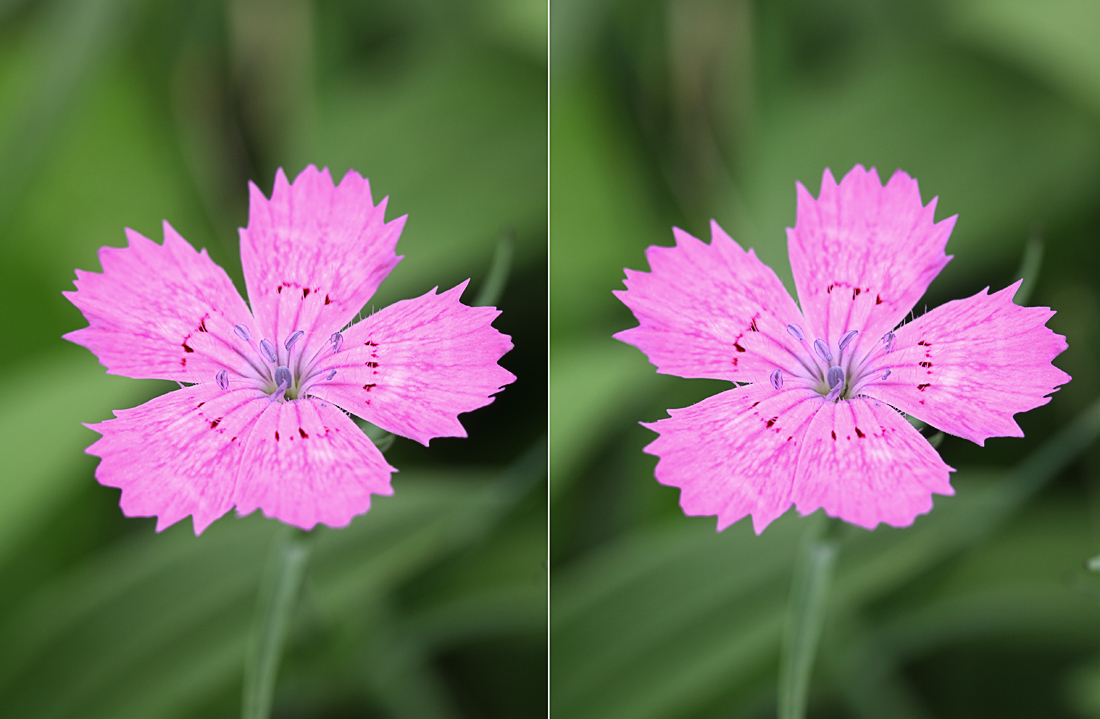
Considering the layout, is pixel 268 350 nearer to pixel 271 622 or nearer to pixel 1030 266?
pixel 271 622

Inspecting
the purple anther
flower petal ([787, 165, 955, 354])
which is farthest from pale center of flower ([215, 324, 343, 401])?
flower petal ([787, 165, 955, 354])

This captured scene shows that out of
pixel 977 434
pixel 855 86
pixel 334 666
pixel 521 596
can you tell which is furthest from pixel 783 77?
pixel 334 666

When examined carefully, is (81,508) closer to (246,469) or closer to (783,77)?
(246,469)

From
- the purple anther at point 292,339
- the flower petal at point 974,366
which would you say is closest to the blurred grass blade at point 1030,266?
the flower petal at point 974,366

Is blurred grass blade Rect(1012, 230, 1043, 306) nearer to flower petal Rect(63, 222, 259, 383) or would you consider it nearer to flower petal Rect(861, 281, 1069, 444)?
flower petal Rect(861, 281, 1069, 444)

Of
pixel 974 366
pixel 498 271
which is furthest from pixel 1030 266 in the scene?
pixel 498 271

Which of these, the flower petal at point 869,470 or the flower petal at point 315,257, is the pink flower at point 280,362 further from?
the flower petal at point 869,470
